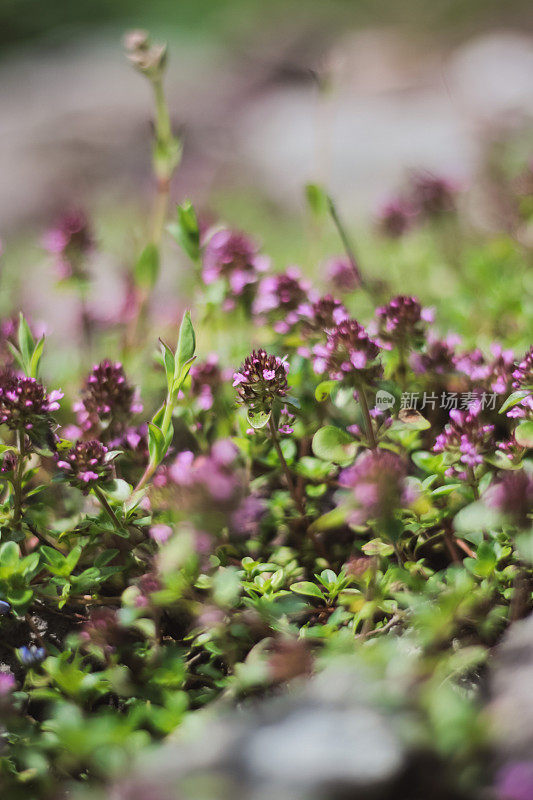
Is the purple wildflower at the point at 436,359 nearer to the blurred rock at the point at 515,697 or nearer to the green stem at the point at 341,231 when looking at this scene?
the green stem at the point at 341,231

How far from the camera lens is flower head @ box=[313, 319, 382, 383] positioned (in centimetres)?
154

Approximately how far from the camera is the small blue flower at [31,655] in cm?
142

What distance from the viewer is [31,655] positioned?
143 centimetres

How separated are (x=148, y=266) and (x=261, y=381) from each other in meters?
0.97

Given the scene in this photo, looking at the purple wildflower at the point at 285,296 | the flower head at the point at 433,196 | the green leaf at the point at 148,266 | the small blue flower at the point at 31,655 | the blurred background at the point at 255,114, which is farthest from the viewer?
the blurred background at the point at 255,114

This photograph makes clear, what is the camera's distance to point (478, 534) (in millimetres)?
1551

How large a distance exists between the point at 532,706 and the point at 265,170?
656 cm

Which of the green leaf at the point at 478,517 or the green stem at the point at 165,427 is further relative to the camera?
the green stem at the point at 165,427

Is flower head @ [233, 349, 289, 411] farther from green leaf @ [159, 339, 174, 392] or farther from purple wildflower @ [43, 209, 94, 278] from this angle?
purple wildflower @ [43, 209, 94, 278]

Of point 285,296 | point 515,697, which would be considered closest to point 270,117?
point 285,296

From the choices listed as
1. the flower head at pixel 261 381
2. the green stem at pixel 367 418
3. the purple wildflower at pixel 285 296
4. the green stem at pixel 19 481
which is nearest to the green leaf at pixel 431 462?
the green stem at pixel 367 418

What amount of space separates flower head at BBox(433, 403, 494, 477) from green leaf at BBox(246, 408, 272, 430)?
0.36 m

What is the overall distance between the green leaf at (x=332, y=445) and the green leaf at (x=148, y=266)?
102cm

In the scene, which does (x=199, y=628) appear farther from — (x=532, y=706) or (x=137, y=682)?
(x=532, y=706)
